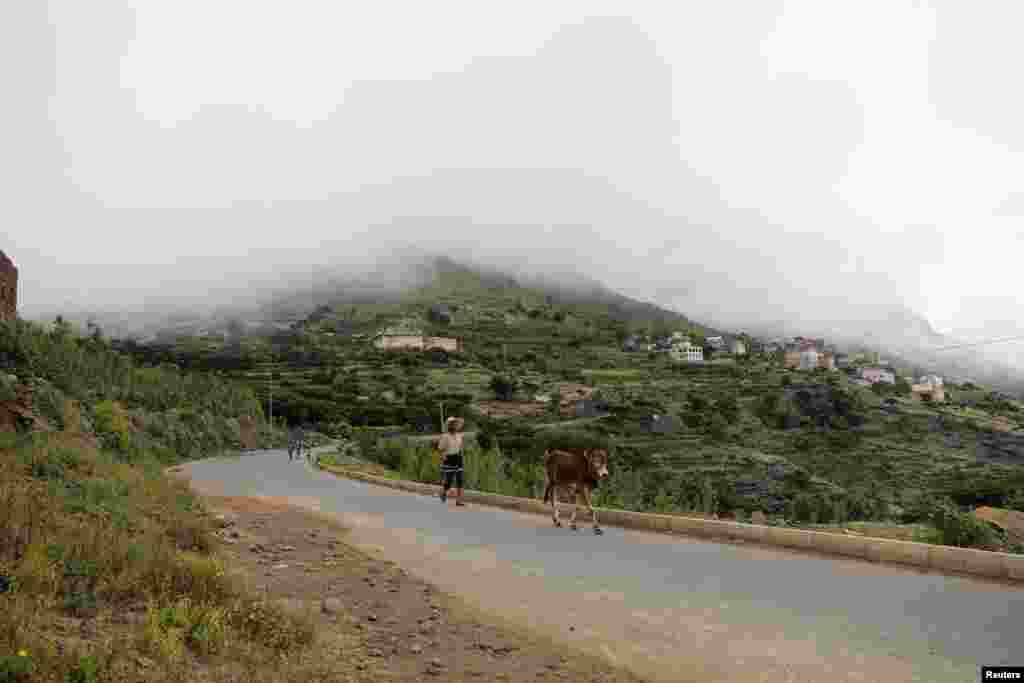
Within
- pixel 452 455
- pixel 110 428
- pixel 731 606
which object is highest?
pixel 731 606

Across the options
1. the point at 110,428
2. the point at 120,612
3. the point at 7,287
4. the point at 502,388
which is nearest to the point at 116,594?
the point at 120,612

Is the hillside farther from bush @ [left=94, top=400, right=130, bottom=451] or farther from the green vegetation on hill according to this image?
the green vegetation on hill

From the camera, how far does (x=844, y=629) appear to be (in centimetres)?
560

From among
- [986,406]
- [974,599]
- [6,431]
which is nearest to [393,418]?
[6,431]

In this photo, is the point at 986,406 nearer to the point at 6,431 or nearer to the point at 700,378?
the point at 700,378

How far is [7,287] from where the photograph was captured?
2912 centimetres

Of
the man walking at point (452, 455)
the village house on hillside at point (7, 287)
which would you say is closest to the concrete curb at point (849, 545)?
the man walking at point (452, 455)

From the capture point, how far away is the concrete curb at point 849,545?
22.6ft

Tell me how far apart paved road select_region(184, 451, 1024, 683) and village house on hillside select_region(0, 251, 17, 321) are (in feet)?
85.5

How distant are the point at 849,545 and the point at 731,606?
2.91 m

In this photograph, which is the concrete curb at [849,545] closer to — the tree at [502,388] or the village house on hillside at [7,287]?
the village house on hillside at [7,287]

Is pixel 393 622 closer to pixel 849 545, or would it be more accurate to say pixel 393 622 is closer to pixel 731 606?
pixel 731 606

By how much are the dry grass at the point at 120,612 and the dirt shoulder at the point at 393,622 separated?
1.76 ft

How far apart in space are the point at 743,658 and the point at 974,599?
2.86m
